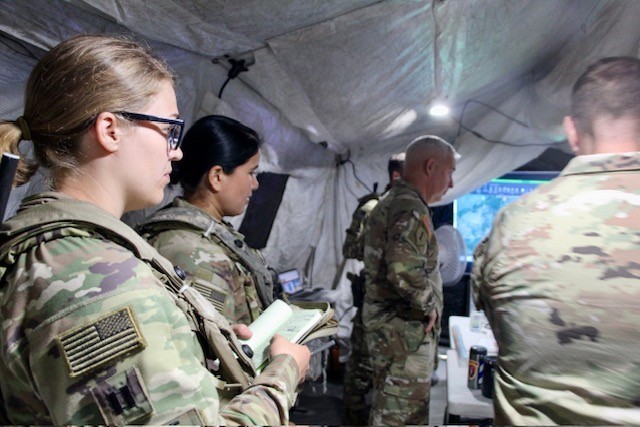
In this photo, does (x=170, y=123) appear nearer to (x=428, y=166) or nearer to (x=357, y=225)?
(x=428, y=166)

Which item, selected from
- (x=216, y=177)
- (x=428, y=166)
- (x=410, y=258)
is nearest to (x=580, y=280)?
(x=216, y=177)

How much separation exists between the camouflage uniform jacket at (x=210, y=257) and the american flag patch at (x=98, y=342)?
0.69m

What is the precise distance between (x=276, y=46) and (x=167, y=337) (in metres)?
2.00

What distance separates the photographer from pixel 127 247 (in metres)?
0.80

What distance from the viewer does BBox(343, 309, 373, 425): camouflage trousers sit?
142 inches

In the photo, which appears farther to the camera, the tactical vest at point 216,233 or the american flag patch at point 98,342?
the tactical vest at point 216,233

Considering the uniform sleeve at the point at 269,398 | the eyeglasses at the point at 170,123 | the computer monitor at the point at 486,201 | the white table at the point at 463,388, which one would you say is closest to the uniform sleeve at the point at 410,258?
the white table at the point at 463,388

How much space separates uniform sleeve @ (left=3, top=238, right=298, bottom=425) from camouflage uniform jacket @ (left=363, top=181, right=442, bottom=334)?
2.00 m

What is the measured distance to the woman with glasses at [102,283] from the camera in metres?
0.65

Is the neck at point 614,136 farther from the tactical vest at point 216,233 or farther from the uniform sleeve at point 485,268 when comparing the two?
the tactical vest at point 216,233

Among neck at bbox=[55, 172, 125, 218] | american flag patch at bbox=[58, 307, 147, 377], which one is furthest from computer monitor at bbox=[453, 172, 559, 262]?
american flag patch at bbox=[58, 307, 147, 377]

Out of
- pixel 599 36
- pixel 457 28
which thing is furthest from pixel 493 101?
pixel 457 28

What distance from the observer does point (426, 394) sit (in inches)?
108

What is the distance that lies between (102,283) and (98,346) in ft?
0.31
